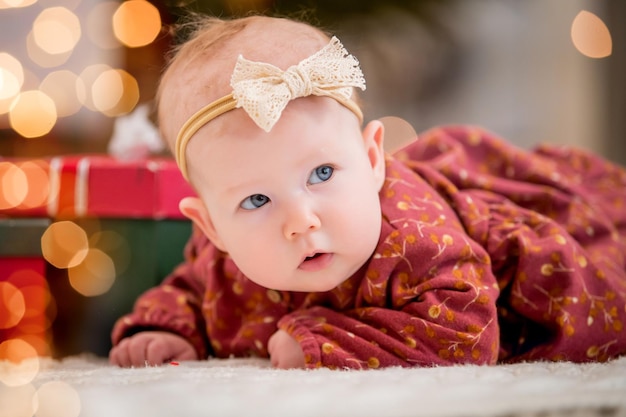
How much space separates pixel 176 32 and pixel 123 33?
1.31 meters

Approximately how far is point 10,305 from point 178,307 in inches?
11.8

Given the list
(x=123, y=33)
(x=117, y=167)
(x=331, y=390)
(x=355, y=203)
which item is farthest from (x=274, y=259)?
(x=123, y=33)

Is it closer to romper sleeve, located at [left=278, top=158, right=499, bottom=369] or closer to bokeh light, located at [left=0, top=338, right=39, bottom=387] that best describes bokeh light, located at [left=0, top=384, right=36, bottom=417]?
bokeh light, located at [left=0, top=338, right=39, bottom=387]

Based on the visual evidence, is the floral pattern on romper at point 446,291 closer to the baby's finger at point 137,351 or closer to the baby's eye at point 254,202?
the baby's finger at point 137,351

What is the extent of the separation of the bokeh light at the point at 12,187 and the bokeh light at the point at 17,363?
0.22m

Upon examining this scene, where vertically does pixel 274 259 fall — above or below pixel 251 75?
below

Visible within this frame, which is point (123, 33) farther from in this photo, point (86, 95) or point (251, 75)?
point (251, 75)

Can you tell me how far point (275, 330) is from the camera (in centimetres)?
91

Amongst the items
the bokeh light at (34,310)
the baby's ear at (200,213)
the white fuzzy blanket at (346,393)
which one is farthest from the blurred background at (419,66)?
the white fuzzy blanket at (346,393)

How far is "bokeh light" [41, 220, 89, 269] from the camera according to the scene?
1.10m

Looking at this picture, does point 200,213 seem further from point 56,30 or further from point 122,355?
point 56,30

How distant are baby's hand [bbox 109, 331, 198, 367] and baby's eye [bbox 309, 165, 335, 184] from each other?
1.18ft

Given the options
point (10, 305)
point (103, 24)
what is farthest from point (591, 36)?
point (10, 305)

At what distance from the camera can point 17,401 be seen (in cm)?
59
